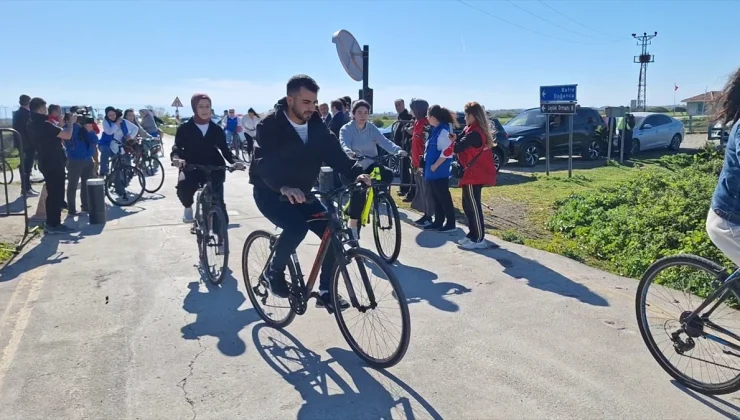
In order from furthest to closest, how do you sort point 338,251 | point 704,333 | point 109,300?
1. point 109,300
2. point 338,251
3. point 704,333

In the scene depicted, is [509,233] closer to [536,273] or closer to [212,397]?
[536,273]

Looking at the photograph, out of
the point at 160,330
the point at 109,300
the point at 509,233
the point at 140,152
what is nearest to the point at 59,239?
the point at 109,300

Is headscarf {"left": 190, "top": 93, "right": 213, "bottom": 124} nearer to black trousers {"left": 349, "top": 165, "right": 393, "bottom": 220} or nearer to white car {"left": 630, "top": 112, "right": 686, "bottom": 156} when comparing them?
black trousers {"left": 349, "top": 165, "right": 393, "bottom": 220}

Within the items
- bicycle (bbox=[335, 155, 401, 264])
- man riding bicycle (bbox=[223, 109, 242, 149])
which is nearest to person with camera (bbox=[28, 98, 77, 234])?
bicycle (bbox=[335, 155, 401, 264])

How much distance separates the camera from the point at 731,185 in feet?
11.1

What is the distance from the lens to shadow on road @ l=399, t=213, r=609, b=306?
586 cm

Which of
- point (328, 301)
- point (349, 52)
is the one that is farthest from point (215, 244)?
point (349, 52)

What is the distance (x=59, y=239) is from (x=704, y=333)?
798cm

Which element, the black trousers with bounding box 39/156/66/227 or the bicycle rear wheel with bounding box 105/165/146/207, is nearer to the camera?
the black trousers with bounding box 39/156/66/227

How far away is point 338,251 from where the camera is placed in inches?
166

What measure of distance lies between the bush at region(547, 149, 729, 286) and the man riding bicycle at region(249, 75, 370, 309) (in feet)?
12.5

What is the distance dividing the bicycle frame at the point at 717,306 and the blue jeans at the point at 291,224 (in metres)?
2.43

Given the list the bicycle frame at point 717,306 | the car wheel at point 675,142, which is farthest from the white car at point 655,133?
the bicycle frame at point 717,306

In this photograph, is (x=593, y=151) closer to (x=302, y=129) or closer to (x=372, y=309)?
(x=302, y=129)
